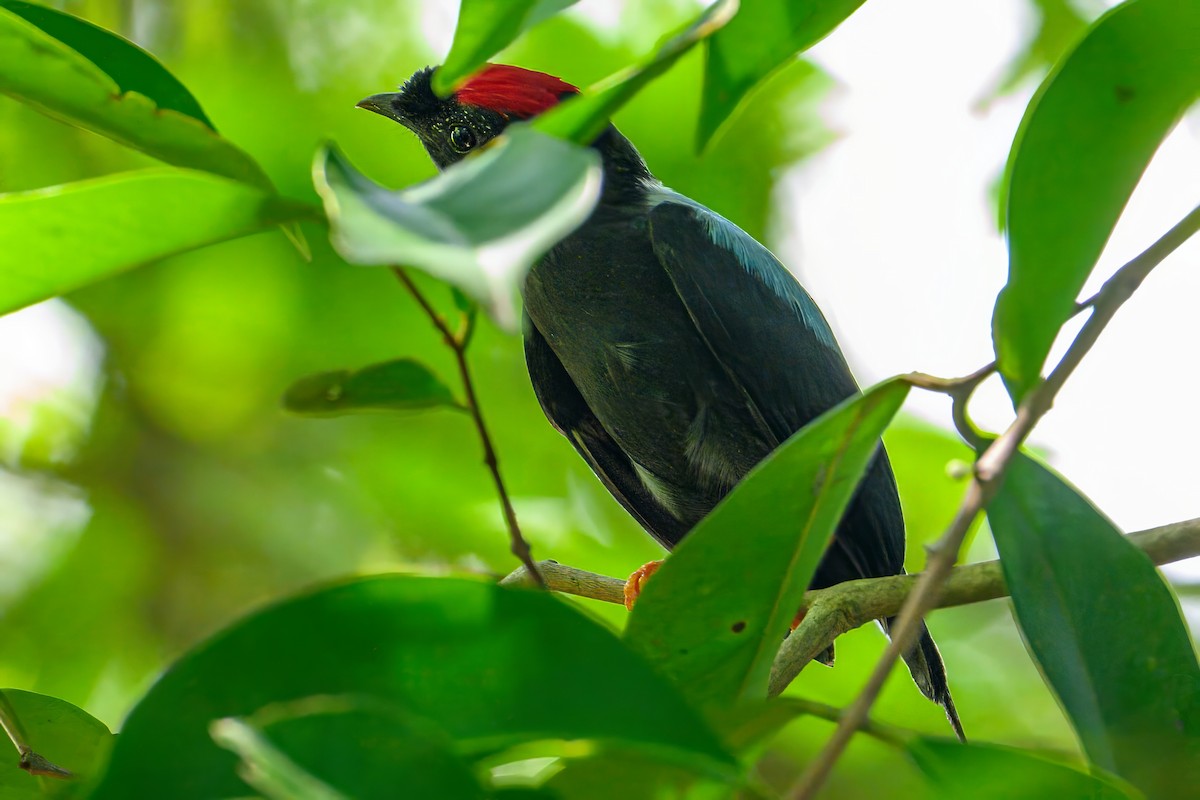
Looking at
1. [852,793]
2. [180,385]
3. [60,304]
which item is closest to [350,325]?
[180,385]

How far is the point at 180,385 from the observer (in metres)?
5.47

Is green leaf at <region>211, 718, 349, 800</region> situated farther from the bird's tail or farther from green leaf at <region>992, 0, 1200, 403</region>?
the bird's tail

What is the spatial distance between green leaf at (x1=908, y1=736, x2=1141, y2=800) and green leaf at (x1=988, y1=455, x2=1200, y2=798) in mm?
156

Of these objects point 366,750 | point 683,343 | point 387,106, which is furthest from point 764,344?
point 366,750

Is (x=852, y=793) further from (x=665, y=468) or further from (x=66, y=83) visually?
(x=66, y=83)

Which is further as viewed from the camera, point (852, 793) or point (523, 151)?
point (852, 793)

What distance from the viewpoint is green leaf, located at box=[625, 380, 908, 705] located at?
4.15ft

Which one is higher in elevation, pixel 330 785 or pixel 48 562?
pixel 48 562

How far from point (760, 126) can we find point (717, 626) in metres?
4.70

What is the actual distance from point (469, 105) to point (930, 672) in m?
1.96

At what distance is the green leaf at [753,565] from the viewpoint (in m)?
1.26

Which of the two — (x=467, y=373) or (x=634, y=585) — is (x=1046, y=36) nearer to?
(x=634, y=585)

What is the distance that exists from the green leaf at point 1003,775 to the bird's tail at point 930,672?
176 centimetres

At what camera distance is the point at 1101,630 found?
137cm
